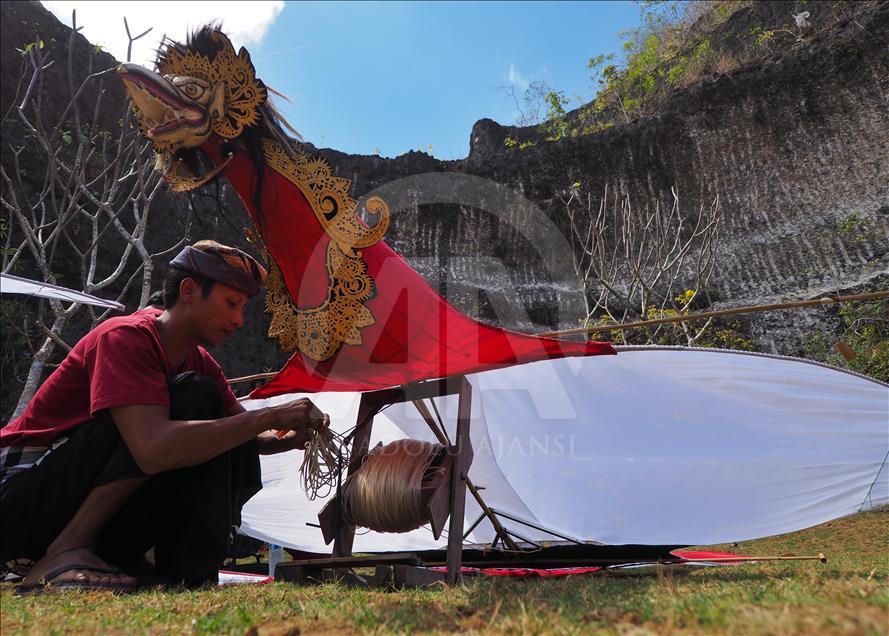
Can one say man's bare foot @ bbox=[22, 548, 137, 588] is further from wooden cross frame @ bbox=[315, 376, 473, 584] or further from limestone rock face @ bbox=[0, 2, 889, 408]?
limestone rock face @ bbox=[0, 2, 889, 408]

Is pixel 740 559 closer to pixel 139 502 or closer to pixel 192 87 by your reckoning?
pixel 139 502

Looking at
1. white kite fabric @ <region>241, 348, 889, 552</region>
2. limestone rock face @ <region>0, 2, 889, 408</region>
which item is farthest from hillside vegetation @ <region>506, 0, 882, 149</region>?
white kite fabric @ <region>241, 348, 889, 552</region>

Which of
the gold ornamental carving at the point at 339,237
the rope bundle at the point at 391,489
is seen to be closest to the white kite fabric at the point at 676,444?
the rope bundle at the point at 391,489

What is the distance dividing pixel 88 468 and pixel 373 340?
92 centimetres

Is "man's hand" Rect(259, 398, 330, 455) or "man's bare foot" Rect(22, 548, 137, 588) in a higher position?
"man's hand" Rect(259, 398, 330, 455)

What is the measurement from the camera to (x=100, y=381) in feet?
6.15

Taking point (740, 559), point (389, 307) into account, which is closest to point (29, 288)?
point (389, 307)

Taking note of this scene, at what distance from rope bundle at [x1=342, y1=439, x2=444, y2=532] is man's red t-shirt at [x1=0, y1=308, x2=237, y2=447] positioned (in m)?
0.75

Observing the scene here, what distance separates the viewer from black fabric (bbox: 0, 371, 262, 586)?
1.92 metres

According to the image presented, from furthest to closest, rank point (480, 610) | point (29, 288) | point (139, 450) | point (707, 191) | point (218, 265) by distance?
point (707, 191), point (29, 288), point (218, 265), point (139, 450), point (480, 610)

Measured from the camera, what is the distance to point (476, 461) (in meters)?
3.49

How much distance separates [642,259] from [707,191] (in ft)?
14.5

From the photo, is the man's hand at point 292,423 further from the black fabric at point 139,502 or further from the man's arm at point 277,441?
the black fabric at point 139,502

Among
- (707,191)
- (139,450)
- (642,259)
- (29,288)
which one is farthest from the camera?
(707,191)
